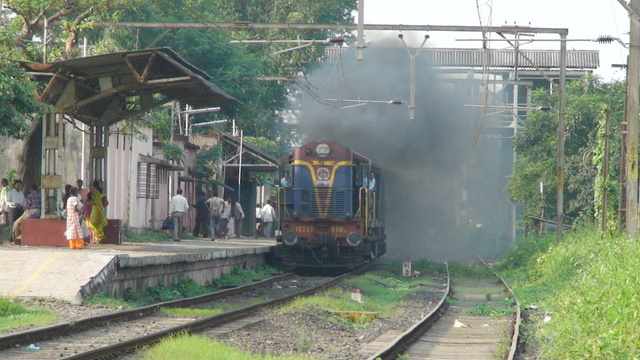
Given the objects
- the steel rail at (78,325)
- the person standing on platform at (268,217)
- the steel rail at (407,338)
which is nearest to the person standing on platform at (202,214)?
the person standing on platform at (268,217)

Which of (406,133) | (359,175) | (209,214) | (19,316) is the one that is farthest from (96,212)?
(406,133)

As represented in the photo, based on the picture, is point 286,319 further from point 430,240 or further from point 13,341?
point 430,240

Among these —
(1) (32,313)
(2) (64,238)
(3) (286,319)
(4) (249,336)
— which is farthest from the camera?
(2) (64,238)

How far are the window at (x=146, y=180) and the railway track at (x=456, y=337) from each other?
16102 mm

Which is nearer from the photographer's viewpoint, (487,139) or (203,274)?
(203,274)

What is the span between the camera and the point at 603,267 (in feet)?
43.4

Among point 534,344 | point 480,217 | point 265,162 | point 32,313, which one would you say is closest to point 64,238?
point 32,313

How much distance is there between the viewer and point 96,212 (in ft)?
66.6

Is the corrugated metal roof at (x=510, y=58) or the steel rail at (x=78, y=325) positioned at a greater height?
the corrugated metal roof at (x=510, y=58)

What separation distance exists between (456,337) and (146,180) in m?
21.2

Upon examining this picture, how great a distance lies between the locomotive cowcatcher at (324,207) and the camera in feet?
79.7

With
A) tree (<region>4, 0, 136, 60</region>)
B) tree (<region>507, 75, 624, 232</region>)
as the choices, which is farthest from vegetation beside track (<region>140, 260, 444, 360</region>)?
tree (<region>4, 0, 136, 60</region>)

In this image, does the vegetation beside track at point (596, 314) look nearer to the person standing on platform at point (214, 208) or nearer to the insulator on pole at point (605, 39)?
the insulator on pole at point (605, 39)

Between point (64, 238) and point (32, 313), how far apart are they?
6.02m
